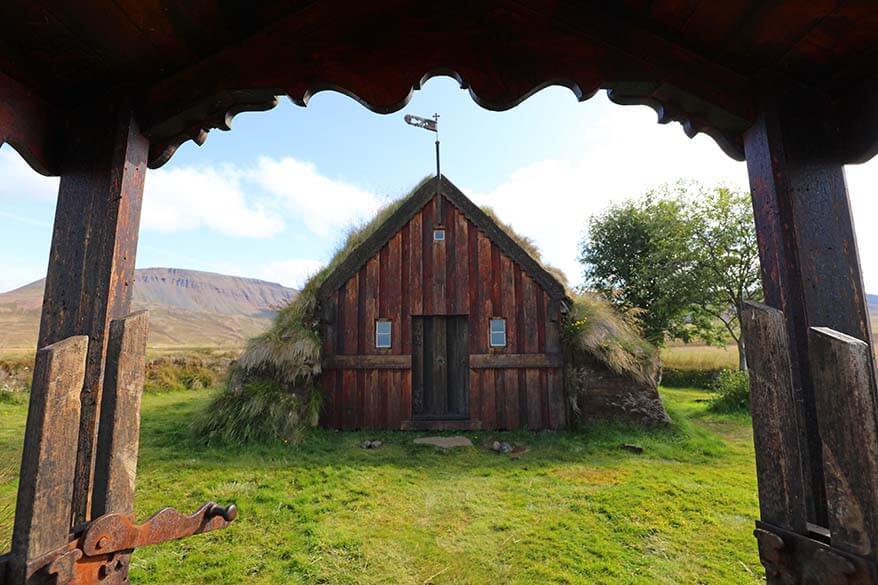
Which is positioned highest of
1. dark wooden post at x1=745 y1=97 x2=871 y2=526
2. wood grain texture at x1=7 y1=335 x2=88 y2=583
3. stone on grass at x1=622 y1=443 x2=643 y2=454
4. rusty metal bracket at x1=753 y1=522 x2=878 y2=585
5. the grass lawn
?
dark wooden post at x1=745 y1=97 x2=871 y2=526

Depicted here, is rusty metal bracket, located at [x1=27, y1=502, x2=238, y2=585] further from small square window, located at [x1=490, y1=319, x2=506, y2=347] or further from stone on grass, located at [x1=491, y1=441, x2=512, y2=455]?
small square window, located at [x1=490, y1=319, x2=506, y2=347]

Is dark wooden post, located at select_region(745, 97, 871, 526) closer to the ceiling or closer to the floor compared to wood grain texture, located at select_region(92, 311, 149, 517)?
closer to the ceiling

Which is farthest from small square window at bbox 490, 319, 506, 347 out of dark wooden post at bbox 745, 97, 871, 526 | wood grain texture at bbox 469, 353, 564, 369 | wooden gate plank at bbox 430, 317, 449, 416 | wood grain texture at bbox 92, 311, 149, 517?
wood grain texture at bbox 92, 311, 149, 517

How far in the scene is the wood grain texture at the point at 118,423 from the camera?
1405 millimetres

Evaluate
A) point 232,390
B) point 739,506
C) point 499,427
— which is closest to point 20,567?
point 739,506

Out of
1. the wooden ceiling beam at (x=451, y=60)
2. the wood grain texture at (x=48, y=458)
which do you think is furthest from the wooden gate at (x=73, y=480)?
the wooden ceiling beam at (x=451, y=60)

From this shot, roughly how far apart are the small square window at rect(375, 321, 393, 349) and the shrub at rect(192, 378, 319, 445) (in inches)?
74.0

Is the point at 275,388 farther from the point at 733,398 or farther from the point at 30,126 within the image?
the point at 733,398

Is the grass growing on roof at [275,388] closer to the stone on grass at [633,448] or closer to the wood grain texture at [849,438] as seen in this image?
the stone on grass at [633,448]

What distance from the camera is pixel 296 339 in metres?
7.70

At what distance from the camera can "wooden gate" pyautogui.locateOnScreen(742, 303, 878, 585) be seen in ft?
3.90

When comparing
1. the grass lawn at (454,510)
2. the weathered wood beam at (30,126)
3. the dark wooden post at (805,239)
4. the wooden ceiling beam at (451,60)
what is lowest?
the grass lawn at (454,510)

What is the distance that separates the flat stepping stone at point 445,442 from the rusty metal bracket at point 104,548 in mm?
5803

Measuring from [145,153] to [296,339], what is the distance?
20.6 ft
